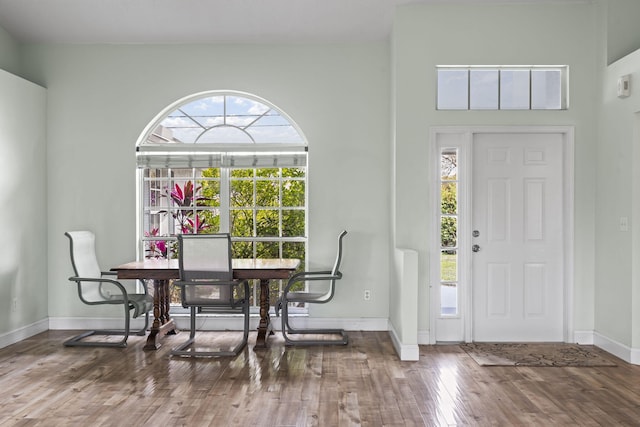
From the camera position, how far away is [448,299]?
5.16 meters

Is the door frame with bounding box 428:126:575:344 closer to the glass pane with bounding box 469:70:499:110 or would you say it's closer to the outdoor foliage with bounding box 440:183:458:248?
the outdoor foliage with bounding box 440:183:458:248

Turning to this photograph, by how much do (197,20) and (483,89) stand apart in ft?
9.15

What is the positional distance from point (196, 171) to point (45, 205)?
62.6 inches

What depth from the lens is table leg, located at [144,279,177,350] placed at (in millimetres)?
4980

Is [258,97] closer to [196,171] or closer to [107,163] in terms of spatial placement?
[196,171]

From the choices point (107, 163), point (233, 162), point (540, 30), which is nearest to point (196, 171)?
point (233, 162)

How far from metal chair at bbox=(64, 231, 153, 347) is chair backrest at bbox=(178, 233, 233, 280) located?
70cm

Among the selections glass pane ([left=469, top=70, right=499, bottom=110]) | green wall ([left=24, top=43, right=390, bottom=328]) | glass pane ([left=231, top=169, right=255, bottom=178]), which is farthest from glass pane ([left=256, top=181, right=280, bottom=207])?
glass pane ([left=469, top=70, right=499, bottom=110])

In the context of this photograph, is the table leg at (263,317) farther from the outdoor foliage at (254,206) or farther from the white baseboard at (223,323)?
the outdoor foliage at (254,206)

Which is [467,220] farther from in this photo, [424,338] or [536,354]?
[536,354]

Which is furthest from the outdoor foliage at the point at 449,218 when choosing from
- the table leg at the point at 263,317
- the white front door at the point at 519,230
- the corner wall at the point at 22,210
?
the corner wall at the point at 22,210

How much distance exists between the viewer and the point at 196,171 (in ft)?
19.5

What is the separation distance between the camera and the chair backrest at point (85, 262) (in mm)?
5035

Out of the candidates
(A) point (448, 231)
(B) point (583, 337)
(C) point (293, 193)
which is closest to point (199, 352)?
(C) point (293, 193)
